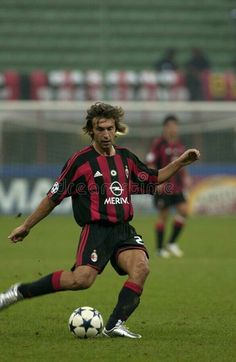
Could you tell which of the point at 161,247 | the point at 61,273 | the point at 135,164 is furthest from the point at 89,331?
the point at 161,247

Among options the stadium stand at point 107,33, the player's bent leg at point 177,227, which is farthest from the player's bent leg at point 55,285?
the stadium stand at point 107,33

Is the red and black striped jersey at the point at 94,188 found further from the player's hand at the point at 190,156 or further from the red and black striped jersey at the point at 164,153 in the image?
the red and black striped jersey at the point at 164,153

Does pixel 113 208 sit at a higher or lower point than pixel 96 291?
higher

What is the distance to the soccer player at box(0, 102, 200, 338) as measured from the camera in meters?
6.93

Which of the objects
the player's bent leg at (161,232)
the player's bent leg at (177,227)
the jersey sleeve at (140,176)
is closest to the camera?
the jersey sleeve at (140,176)

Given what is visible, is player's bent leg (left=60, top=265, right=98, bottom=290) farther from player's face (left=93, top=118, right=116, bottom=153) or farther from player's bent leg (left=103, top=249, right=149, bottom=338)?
player's face (left=93, top=118, right=116, bottom=153)

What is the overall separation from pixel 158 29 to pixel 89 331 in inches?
666

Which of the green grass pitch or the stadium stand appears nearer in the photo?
the green grass pitch

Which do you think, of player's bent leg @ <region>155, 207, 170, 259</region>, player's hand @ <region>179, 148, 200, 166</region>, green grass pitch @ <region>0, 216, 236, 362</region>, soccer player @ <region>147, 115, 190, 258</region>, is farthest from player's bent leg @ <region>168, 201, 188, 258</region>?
player's hand @ <region>179, 148, 200, 166</region>

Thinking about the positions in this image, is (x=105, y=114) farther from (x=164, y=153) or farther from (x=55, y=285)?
(x=164, y=153)

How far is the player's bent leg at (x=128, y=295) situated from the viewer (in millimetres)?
6883

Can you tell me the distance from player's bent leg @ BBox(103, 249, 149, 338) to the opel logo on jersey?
0.48 metres

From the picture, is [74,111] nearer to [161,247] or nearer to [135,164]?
[161,247]

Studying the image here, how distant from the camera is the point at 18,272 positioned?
39.1 ft
